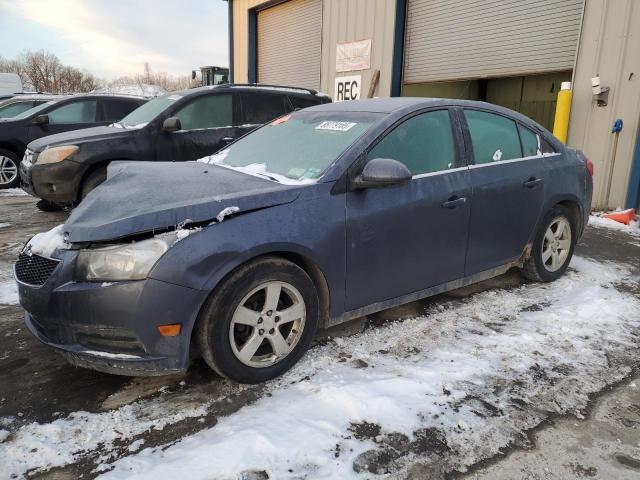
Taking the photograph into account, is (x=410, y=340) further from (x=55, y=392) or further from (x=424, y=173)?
(x=55, y=392)

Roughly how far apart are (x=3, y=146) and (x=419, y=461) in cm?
936

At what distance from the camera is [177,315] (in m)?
2.38

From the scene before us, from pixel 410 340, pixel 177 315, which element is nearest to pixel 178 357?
pixel 177 315

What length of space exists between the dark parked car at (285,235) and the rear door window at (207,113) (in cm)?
319

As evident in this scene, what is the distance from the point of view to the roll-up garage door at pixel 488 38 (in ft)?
27.0

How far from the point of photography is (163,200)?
263 cm

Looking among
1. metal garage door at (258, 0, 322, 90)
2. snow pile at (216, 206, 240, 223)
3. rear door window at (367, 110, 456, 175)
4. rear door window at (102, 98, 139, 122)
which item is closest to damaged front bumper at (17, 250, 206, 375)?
snow pile at (216, 206, 240, 223)

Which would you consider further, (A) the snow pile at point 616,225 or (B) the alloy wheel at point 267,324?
(A) the snow pile at point 616,225

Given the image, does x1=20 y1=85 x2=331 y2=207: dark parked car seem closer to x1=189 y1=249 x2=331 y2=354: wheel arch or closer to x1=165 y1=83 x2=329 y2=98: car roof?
x1=165 y1=83 x2=329 y2=98: car roof

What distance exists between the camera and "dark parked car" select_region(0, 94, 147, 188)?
879 centimetres

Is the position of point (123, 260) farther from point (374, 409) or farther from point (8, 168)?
point (8, 168)

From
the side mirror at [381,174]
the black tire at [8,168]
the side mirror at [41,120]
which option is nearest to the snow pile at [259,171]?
the side mirror at [381,174]

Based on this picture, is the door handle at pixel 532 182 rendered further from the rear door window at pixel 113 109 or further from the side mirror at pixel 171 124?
the rear door window at pixel 113 109

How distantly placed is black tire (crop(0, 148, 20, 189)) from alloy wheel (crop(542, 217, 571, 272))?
8797 mm
